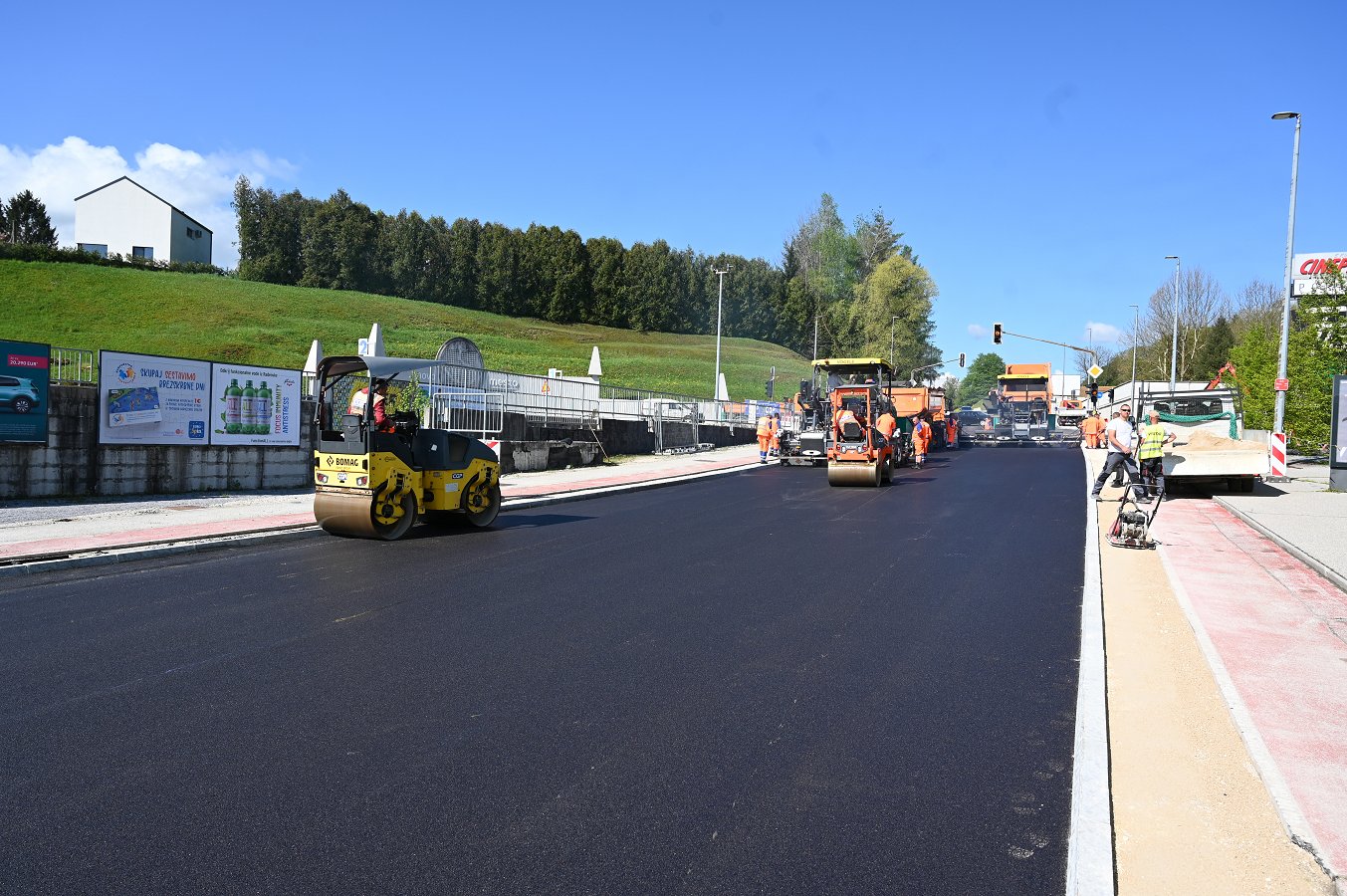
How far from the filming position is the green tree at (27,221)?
76.4 meters

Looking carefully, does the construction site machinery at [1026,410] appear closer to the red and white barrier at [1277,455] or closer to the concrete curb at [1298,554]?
the red and white barrier at [1277,455]

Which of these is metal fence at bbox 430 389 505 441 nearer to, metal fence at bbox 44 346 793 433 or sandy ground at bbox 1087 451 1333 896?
metal fence at bbox 44 346 793 433

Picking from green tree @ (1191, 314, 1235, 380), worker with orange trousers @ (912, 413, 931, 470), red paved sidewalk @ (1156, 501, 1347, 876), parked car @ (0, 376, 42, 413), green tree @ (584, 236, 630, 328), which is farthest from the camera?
green tree @ (584, 236, 630, 328)

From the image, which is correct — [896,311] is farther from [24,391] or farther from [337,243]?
[24,391]

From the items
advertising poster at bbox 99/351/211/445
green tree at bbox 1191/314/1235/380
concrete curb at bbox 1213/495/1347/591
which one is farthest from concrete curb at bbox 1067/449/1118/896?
green tree at bbox 1191/314/1235/380

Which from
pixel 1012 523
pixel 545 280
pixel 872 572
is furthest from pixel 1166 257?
pixel 545 280

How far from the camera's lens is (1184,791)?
431cm

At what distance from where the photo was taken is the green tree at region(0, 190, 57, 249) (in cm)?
7644

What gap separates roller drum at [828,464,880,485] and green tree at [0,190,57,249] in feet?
259

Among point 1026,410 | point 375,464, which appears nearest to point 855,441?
point 375,464

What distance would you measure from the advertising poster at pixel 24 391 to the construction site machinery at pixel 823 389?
1723 centimetres

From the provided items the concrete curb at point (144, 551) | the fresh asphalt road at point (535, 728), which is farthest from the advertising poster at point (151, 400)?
the fresh asphalt road at point (535, 728)

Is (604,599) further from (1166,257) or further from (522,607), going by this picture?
(1166,257)

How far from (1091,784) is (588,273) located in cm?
10193
